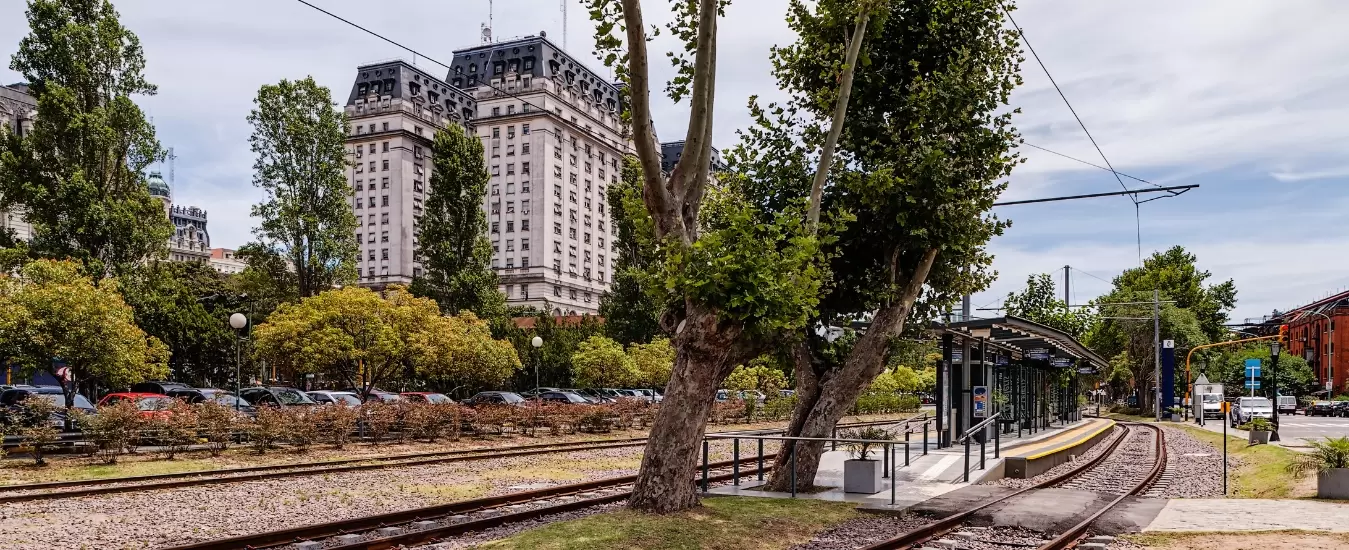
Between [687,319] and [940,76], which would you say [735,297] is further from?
[940,76]

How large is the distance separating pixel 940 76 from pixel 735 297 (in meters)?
6.22

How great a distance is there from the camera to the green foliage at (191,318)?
43.2 m

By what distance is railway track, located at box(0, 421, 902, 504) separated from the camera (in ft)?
52.3

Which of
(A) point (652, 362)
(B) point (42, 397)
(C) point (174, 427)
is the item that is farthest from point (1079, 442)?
(A) point (652, 362)

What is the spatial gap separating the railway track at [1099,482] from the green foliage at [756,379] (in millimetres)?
21178

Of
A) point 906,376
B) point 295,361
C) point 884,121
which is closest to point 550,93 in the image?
point 906,376

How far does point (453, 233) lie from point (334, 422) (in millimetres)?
39678

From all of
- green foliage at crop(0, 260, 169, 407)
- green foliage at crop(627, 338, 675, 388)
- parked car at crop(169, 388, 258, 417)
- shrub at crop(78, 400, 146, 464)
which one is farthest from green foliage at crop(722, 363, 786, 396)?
shrub at crop(78, 400, 146, 464)

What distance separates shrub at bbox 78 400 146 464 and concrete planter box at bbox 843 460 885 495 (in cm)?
1617

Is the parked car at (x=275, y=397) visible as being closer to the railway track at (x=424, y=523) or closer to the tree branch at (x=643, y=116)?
the railway track at (x=424, y=523)

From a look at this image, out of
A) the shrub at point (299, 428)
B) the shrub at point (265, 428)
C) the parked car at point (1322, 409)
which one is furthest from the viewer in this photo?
the parked car at point (1322, 409)

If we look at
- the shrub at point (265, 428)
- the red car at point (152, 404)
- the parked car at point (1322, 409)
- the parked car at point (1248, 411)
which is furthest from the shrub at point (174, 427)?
the parked car at point (1322, 409)

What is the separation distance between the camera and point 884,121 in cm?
1653

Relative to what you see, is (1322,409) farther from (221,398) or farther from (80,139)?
(80,139)
